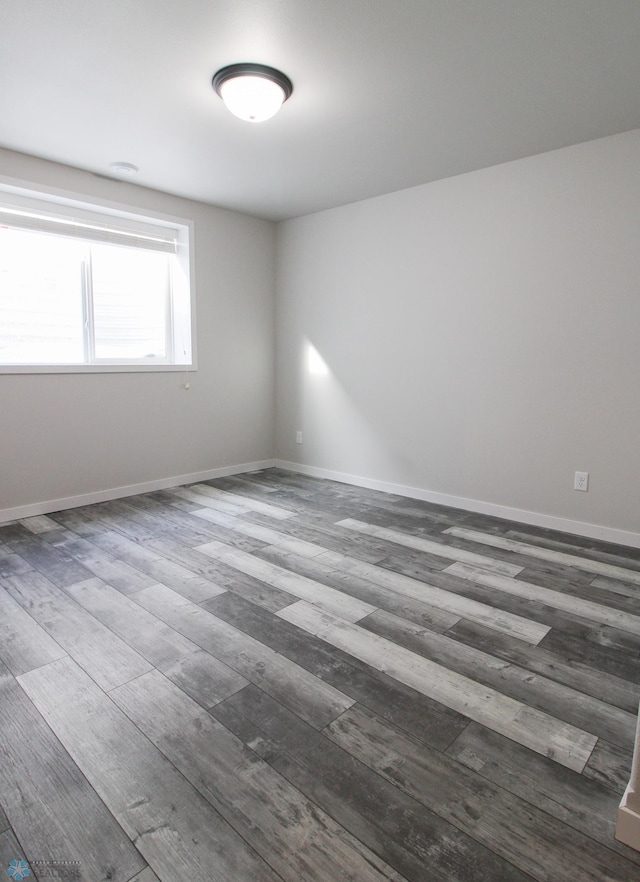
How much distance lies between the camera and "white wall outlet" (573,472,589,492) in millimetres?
3198

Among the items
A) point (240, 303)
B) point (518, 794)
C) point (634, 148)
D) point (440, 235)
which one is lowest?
point (518, 794)

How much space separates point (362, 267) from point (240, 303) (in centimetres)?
123

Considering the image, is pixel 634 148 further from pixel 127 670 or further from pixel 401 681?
pixel 127 670

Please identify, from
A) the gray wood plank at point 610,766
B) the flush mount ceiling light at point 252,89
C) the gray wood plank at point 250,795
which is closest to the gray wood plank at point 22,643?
the gray wood plank at point 250,795

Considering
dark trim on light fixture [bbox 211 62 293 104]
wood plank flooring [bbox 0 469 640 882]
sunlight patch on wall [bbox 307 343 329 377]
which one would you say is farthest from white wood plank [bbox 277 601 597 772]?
sunlight patch on wall [bbox 307 343 329 377]

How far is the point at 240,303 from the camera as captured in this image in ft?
15.5

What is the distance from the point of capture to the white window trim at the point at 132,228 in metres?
3.37

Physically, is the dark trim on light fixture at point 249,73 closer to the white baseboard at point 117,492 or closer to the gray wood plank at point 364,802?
the gray wood plank at point 364,802

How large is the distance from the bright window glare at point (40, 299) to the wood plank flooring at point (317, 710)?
1400mm

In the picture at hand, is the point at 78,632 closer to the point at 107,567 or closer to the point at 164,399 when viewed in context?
the point at 107,567

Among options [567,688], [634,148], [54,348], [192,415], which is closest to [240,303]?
[192,415]

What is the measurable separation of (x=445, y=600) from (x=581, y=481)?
1478mm

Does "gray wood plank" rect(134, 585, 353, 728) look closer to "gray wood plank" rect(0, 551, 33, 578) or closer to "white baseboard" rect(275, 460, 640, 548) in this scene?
"gray wood plank" rect(0, 551, 33, 578)

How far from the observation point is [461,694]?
1.69 metres
